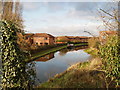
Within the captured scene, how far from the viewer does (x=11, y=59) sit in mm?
3412

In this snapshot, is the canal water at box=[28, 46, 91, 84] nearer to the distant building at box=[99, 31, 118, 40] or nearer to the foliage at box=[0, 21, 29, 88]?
the foliage at box=[0, 21, 29, 88]

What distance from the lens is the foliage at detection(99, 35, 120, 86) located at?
14.1 ft

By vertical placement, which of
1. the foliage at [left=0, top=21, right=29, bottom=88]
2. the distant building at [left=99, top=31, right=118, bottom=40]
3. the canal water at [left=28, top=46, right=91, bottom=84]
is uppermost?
the distant building at [left=99, top=31, right=118, bottom=40]

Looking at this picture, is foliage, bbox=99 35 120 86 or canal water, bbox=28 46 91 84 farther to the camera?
canal water, bbox=28 46 91 84

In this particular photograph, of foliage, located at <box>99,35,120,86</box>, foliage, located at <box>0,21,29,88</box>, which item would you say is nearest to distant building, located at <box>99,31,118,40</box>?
foliage, located at <box>99,35,120,86</box>

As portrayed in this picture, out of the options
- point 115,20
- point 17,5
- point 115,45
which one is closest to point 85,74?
point 115,45

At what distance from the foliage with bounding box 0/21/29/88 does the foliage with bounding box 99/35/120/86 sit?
9.26ft

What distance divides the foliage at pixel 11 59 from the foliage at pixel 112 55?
9.26 feet

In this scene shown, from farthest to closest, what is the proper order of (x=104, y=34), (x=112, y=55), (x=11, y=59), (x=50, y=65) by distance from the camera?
(x=50, y=65)
(x=104, y=34)
(x=112, y=55)
(x=11, y=59)

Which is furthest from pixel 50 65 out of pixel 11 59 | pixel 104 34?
pixel 11 59

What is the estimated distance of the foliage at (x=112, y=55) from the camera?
429 centimetres

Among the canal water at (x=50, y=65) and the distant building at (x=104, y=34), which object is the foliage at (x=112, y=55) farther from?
the canal water at (x=50, y=65)

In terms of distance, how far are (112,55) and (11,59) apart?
3272 mm

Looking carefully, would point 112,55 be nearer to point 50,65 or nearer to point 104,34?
point 104,34
